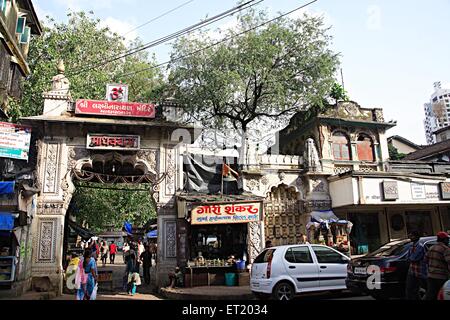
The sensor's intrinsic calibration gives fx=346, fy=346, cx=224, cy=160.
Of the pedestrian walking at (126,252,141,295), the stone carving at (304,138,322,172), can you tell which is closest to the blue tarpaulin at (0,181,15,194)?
the pedestrian walking at (126,252,141,295)

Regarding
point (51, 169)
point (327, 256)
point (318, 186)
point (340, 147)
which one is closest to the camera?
point (327, 256)

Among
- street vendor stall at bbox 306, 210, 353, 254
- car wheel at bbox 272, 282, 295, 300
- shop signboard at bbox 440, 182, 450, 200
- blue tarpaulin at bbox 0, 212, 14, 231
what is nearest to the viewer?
car wheel at bbox 272, 282, 295, 300

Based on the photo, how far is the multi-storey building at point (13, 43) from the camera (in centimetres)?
1620

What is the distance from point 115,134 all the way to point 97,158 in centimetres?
133

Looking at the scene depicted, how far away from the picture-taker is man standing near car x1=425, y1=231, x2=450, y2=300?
6.76 m

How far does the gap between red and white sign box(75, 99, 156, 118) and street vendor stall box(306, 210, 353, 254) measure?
9565 mm

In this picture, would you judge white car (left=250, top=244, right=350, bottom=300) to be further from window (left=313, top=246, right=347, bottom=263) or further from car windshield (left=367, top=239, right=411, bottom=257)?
car windshield (left=367, top=239, right=411, bottom=257)

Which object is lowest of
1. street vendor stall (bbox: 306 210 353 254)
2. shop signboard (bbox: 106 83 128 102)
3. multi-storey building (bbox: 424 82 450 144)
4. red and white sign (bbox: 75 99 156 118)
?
street vendor stall (bbox: 306 210 353 254)

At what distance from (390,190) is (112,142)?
46.5 ft

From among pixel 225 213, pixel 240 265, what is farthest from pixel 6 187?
pixel 240 265

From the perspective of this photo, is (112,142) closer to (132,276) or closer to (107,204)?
(132,276)

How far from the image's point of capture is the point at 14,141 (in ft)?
45.3
